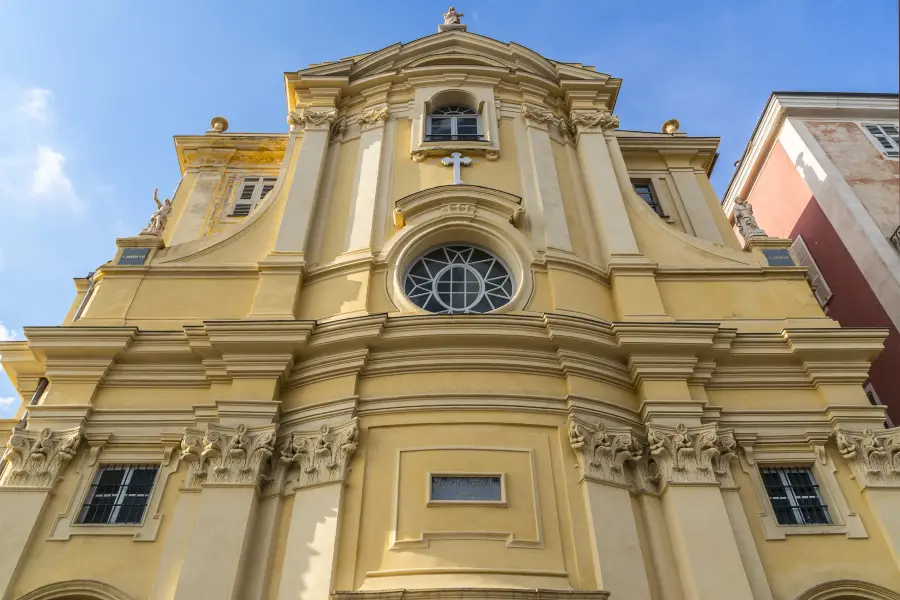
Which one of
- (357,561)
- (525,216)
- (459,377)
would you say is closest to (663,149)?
(525,216)

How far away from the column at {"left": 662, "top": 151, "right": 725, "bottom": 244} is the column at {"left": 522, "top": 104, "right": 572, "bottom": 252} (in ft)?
11.3

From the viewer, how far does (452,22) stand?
68.8 ft

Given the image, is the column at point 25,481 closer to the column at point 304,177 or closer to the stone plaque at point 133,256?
the stone plaque at point 133,256

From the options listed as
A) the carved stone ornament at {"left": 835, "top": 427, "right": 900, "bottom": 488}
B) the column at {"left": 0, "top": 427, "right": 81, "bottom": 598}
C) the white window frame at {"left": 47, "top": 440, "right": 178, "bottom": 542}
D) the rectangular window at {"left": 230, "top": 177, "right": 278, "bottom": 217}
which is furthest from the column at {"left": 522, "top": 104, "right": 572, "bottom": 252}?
the column at {"left": 0, "top": 427, "right": 81, "bottom": 598}

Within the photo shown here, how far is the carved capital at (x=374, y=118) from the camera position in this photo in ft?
56.0

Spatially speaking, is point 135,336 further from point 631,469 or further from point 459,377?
point 631,469

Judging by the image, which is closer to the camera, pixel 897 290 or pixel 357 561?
pixel 357 561

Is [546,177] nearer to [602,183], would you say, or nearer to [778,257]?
[602,183]

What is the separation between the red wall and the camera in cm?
1518

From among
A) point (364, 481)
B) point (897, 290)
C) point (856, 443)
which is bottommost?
point (364, 481)

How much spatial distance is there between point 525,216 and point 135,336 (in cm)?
735

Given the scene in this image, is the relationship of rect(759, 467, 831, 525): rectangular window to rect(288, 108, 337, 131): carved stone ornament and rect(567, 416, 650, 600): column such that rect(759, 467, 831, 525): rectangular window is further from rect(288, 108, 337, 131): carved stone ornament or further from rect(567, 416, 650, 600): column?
rect(288, 108, 337, 131): carved stone ornament

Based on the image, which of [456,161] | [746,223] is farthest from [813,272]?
[456,161]

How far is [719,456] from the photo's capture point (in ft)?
37.4
